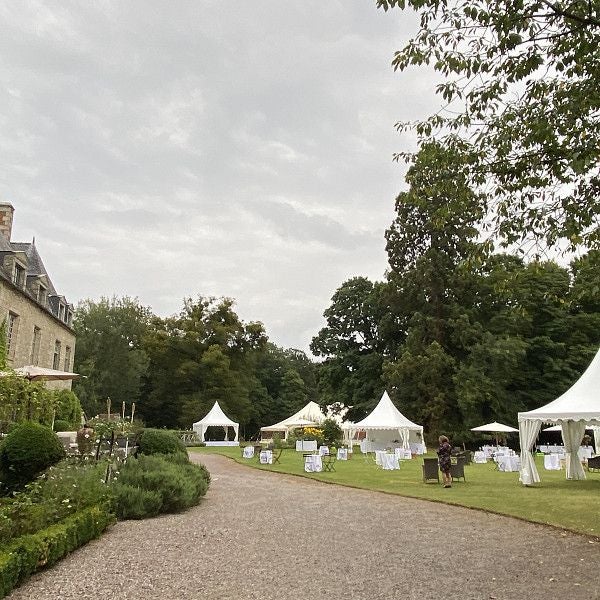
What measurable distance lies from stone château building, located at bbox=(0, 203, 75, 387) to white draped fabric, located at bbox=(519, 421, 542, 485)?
55.1 ft

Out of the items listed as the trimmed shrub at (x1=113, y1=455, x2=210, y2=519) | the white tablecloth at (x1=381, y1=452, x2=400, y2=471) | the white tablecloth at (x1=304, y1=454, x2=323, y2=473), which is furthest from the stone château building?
the white tablecloth at (x1=381, y1=452, x2=400, y2=471)

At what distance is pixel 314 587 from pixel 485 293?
3391cm

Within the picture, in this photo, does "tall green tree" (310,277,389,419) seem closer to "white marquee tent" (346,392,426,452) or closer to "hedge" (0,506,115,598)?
"white marquee tent" (346,392,426,452)

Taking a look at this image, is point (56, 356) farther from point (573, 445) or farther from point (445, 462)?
point (573, 445)

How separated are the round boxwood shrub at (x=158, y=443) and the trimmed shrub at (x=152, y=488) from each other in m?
1.88

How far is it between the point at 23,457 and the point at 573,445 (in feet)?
48.7

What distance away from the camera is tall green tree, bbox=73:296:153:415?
48.6 m

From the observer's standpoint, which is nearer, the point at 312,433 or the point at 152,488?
the point at 152,488

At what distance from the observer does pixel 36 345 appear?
25688 mm

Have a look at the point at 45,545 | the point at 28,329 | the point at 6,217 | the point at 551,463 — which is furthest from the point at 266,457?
the point at 45,545

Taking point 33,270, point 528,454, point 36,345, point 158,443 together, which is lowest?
point 528,454

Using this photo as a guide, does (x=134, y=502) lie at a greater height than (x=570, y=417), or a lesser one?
lesser

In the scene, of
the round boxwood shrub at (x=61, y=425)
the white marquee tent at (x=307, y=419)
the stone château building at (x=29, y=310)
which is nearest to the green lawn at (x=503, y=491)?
the round boxwood shrub at (x=61, y=425)

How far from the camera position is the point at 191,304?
171ft
